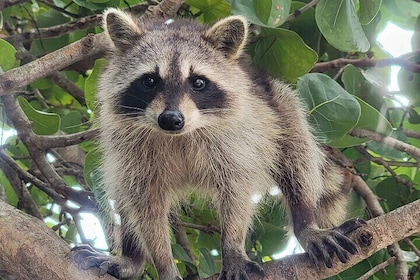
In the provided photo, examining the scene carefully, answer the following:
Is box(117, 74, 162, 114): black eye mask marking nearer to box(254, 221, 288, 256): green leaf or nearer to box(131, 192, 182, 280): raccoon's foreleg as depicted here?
box(131, 192, 182, 280): raccoon's foreleg

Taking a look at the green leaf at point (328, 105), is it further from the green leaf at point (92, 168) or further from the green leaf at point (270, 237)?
Answer: the green leaf at point (92, 168)

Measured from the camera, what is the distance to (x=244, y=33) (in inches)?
134

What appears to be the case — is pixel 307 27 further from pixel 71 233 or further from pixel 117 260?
pixel 71 233

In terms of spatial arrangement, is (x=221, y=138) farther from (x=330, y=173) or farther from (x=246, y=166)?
(x=330, y=173)

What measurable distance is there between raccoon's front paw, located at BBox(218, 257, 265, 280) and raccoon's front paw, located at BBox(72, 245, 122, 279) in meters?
0.51

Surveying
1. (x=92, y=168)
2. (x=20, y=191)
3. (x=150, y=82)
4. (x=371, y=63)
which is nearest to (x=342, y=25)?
(x=371, y=63)

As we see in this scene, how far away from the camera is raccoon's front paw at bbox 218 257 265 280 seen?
3.05 metres

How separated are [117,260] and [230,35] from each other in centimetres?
117

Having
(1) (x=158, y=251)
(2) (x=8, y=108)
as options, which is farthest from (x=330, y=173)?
(2) (x=8, y=108)

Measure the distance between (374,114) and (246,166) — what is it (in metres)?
0.64

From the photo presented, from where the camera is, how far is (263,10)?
3.33 m

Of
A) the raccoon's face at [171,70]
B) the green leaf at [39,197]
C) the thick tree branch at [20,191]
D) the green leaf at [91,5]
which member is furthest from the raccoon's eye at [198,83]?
the green leaf at [39,197]

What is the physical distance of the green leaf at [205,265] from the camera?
348cm

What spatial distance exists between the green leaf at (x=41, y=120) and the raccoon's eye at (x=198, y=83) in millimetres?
728
